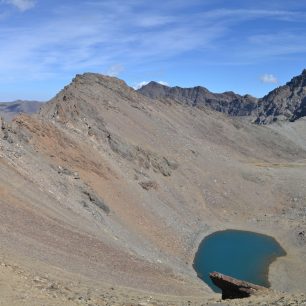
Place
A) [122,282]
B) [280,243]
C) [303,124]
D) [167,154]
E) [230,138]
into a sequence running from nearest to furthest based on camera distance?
1. [122,282]
2. [280,243]
3. [167,154]
4. [230,138]
5. [303,124]

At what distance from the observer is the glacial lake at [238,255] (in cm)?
5594

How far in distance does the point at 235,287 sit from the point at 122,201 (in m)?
35.7

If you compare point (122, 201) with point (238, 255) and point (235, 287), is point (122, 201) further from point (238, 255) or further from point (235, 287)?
point (235, 287)

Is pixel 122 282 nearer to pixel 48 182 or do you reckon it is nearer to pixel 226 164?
pixel 48 182

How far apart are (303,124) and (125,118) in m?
84.3

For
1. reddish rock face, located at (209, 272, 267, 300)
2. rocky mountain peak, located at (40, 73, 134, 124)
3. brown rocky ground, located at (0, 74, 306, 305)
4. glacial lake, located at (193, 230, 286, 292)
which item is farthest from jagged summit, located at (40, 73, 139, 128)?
reddish rock face, located at (209, 272, 267, 300)

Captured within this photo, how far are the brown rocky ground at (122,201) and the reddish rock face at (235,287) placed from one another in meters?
1.83

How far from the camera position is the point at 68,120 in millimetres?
73250

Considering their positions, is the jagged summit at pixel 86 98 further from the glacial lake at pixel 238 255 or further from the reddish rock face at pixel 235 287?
the reddish rock face at pixel 235 287

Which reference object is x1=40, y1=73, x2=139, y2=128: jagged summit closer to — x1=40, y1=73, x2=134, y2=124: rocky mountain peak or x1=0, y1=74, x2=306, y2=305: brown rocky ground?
x1=40, y1=73, x2=134, y2=124: rocky mountain peak

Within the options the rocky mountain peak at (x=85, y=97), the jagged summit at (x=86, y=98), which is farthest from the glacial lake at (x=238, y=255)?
the rocky mountain peak at (x=85, y=97)

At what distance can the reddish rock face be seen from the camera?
26.0 metres

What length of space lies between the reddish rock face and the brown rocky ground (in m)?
1.83

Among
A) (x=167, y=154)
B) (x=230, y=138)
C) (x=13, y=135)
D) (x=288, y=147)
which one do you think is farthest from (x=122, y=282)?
(x=288, y=147)
